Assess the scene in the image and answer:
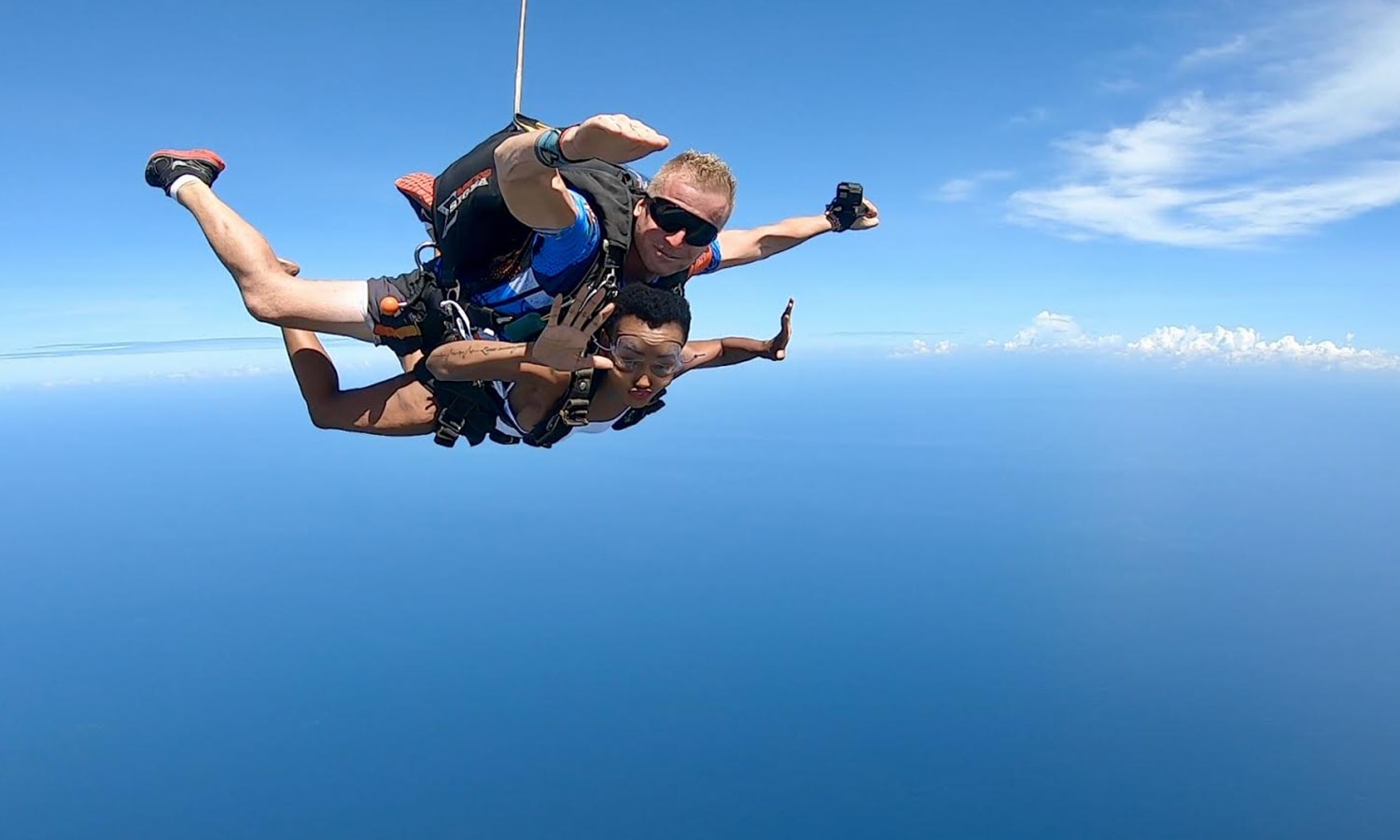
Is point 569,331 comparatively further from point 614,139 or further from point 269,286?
point 269,286

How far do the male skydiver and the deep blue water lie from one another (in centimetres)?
4439

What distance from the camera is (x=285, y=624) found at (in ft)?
231

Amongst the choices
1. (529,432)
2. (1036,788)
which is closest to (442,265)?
(529,432)

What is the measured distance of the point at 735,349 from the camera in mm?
3553

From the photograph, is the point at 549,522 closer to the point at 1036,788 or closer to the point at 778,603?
the point at 778,603

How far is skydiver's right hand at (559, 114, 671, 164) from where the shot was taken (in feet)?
4.62

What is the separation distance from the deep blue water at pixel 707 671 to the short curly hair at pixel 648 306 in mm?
44274

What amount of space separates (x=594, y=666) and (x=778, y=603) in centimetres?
2162

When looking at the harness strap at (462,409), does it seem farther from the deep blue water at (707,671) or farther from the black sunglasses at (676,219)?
the deep blue water at (707,671)

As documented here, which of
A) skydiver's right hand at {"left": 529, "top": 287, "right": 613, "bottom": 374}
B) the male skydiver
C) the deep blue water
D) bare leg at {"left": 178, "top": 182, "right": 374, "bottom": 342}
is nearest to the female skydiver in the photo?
skydiver's right hand at {"left": 529, "top": 287, "right": 613, "bottom": 374}

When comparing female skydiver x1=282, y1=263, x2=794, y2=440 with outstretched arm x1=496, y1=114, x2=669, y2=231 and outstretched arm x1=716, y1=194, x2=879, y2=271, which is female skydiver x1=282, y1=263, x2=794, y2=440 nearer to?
outstretched arm x1=496, y1=114, x2=669, y2=231

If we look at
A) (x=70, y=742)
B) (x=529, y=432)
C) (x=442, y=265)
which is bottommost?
(x=70, y=742)

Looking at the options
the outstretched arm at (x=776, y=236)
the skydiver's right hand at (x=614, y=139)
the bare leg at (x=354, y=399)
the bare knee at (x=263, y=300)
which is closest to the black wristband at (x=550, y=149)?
the skydiver's right hand at (x=614, y=139)

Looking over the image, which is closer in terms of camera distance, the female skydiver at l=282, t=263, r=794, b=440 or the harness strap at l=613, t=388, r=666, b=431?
the female skydiver at l=282, t=263, r=794, b=440
